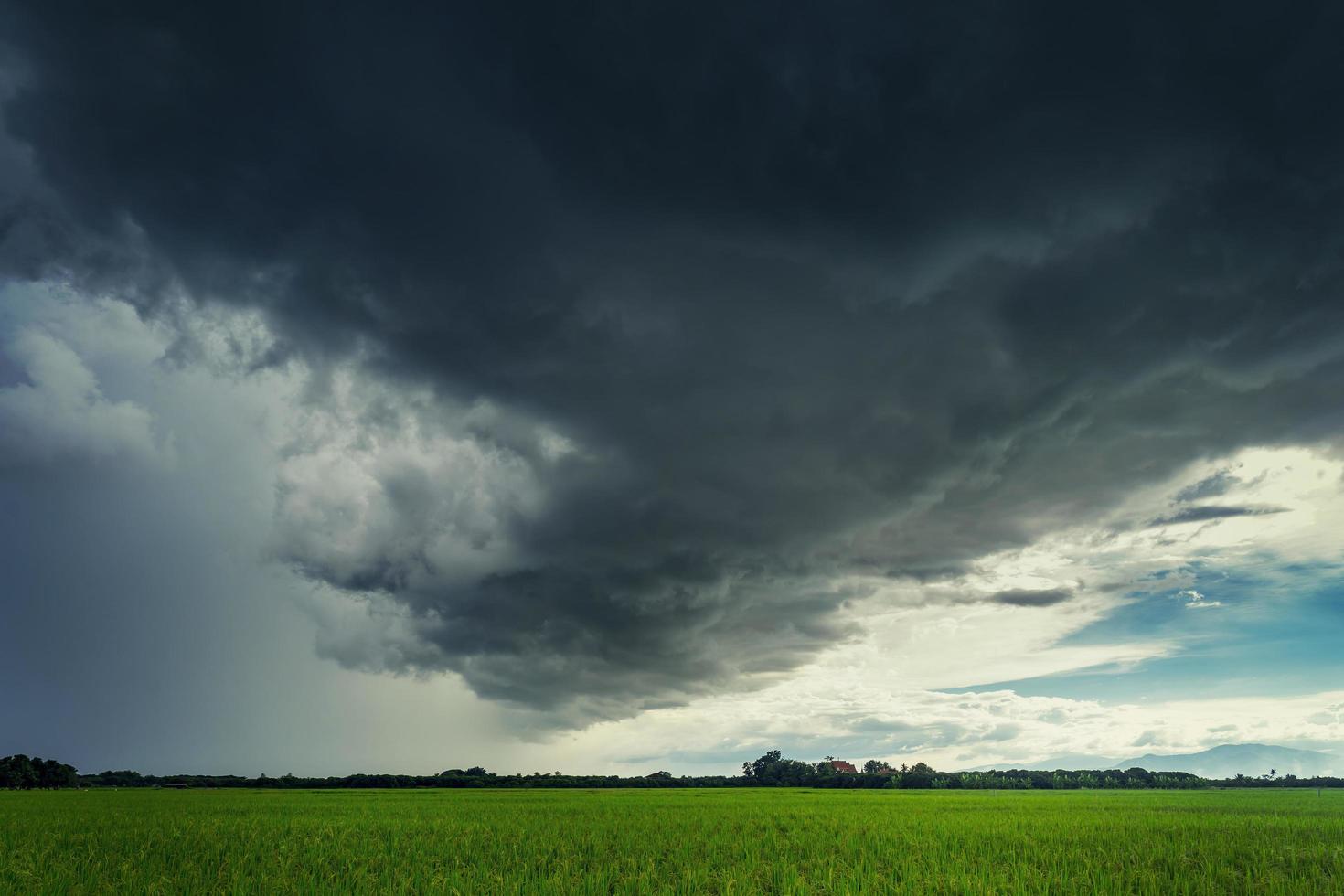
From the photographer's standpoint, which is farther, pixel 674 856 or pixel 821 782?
pixel 821 782

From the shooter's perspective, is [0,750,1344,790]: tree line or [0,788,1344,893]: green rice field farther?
[0,750,1344,790]: tree line

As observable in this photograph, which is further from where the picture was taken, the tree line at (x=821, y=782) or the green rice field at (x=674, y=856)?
the tree line at (x=821, y=782)

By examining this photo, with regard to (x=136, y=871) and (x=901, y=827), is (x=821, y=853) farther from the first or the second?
(x=136, y=871)

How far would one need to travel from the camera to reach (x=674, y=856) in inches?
687

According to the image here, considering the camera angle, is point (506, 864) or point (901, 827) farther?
point (901, 827)

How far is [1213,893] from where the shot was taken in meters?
14.2

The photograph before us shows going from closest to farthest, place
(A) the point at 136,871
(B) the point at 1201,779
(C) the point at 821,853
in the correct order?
1. (A) the point at 136,871
2. (C) the point at 821,853
3. (B) the point at 1201,779

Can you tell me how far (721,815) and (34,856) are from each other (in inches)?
892

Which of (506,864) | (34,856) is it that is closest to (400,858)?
(506,864)

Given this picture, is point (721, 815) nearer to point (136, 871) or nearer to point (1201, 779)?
point (136, 871)

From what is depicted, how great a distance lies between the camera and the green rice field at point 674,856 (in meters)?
13.8

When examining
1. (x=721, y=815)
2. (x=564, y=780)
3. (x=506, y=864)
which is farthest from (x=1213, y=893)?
(x=564, y=780)

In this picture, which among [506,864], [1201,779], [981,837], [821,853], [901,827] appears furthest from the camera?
[1201,779]

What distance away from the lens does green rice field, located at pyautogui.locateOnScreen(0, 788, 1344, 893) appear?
1377 centimetres
